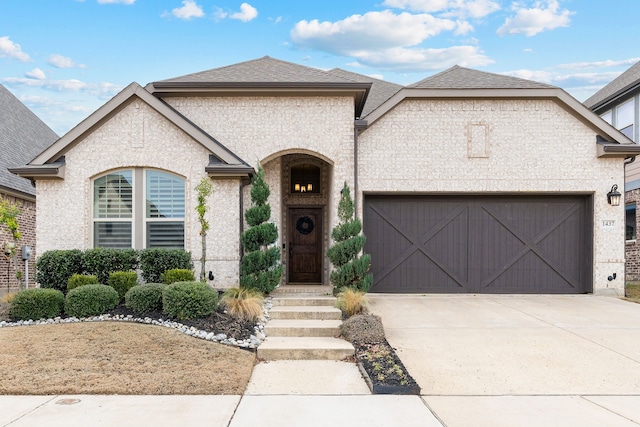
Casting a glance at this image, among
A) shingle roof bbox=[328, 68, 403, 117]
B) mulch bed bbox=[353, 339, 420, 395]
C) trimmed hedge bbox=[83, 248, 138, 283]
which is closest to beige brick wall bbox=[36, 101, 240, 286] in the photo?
trimmed hedge bbox=[83, 248, 138, 283]

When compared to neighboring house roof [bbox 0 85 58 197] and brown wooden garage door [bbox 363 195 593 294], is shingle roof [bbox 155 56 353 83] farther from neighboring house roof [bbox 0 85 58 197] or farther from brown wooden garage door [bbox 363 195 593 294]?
neighboring house roof [bbox 0 85 58 197]

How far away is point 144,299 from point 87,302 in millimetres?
961

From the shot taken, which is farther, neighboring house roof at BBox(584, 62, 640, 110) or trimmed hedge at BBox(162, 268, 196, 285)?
neighboring house roof at BBox(584, 62, 640, 110)

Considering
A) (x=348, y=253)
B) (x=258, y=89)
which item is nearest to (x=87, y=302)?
(x=348, y=253)

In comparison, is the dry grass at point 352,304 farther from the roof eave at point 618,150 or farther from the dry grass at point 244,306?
the roof eave at point 618,150

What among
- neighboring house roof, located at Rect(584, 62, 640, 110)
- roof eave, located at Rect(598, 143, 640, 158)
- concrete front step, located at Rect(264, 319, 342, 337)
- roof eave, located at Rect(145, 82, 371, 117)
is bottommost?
concrete front step, located at Rect(264, 319, 342, 337)

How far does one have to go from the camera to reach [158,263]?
9.22 metres

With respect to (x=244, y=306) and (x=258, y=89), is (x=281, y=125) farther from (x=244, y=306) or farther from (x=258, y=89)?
(x=244, y=306)

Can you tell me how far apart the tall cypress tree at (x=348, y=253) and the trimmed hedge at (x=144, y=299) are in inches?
143

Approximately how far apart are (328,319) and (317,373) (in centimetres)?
233

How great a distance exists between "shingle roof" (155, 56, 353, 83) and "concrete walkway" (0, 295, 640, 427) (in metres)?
5.89

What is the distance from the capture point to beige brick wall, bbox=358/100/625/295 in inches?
433

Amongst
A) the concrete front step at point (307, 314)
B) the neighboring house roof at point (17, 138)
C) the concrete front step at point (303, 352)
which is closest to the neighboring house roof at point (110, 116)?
the concrete front step at point (307, 314)

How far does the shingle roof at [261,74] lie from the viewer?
34.1 feet
